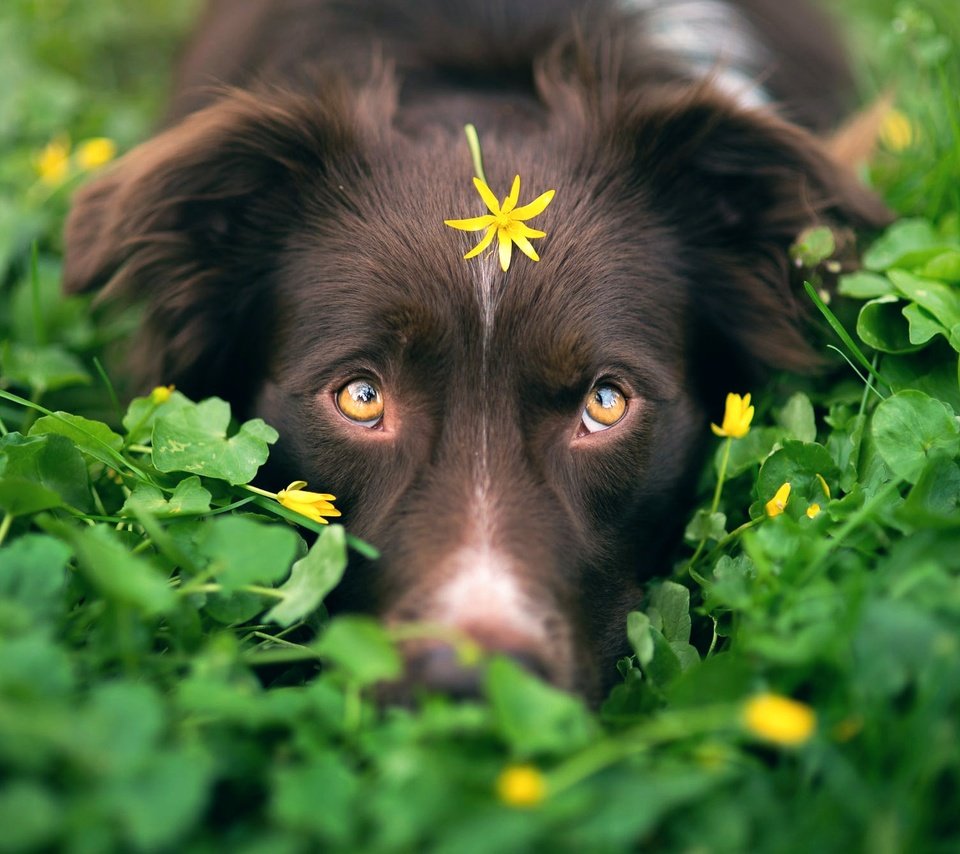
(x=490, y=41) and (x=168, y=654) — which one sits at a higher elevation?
(x=490, y=41)

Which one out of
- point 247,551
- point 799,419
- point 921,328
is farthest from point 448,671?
point 921,328

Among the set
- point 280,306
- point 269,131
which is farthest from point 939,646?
point 269,131

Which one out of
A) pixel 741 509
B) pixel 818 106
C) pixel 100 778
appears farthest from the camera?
pixel 818 106

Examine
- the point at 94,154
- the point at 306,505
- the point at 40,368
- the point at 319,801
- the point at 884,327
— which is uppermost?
the point at 884,327

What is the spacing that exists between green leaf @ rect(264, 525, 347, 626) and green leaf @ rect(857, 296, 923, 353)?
150 centimetres

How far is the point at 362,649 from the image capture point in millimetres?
1665

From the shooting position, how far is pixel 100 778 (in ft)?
4.86

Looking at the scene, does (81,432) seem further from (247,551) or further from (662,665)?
(662,665)

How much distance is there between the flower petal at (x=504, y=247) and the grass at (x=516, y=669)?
68 cm

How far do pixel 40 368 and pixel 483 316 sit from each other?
142 cm

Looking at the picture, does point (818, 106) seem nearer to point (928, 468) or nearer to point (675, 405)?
point (675, 405)

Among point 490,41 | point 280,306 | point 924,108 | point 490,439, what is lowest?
point 280,306

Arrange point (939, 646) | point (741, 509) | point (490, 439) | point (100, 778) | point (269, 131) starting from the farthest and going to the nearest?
point (269, 131)
point (741, 509)
point (490, 439)
point (939, 646)
point (100, 778)

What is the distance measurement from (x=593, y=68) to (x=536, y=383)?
1233mm
